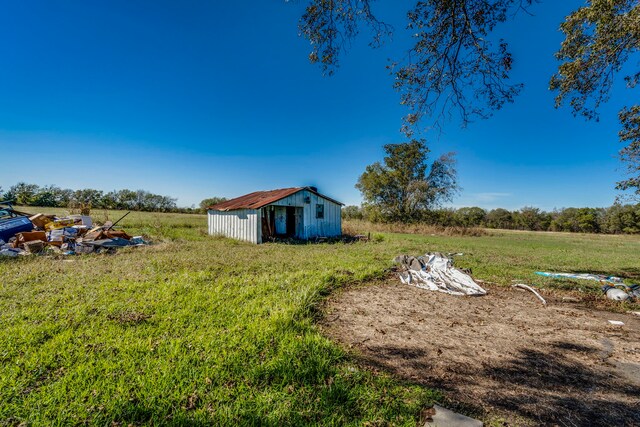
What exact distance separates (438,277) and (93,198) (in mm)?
68241

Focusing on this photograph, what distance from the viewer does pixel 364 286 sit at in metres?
6.69

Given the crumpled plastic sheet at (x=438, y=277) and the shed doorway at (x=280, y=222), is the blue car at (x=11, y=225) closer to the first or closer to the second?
the shed doorway at (x=280, y=222)

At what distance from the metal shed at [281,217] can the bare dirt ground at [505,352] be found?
11108 mm

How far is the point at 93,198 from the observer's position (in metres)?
54.0

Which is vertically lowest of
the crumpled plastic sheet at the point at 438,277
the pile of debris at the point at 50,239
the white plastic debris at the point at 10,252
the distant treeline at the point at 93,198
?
the crumpled plastic sheet at the point at 438,277

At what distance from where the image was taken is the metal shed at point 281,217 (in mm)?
15977

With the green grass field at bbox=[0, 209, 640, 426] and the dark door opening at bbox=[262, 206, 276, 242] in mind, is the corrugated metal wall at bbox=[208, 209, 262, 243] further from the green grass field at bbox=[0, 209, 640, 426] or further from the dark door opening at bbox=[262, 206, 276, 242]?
the green grass field at bbox=[0, 209, 640, 426]

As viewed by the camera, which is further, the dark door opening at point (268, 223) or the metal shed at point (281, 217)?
the dark door opening at point (268, 223)

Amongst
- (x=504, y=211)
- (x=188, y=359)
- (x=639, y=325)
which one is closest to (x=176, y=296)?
(x=188, y=359)

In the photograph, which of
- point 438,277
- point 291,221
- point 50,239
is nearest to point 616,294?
point 438,277

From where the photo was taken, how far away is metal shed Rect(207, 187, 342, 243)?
16.0 metres

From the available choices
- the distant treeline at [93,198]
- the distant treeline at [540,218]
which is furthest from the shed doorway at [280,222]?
the distant treeline at [93,198]

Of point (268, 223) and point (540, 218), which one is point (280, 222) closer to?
point (268, 223)

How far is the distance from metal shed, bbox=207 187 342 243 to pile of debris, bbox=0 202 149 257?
18.4 feet
